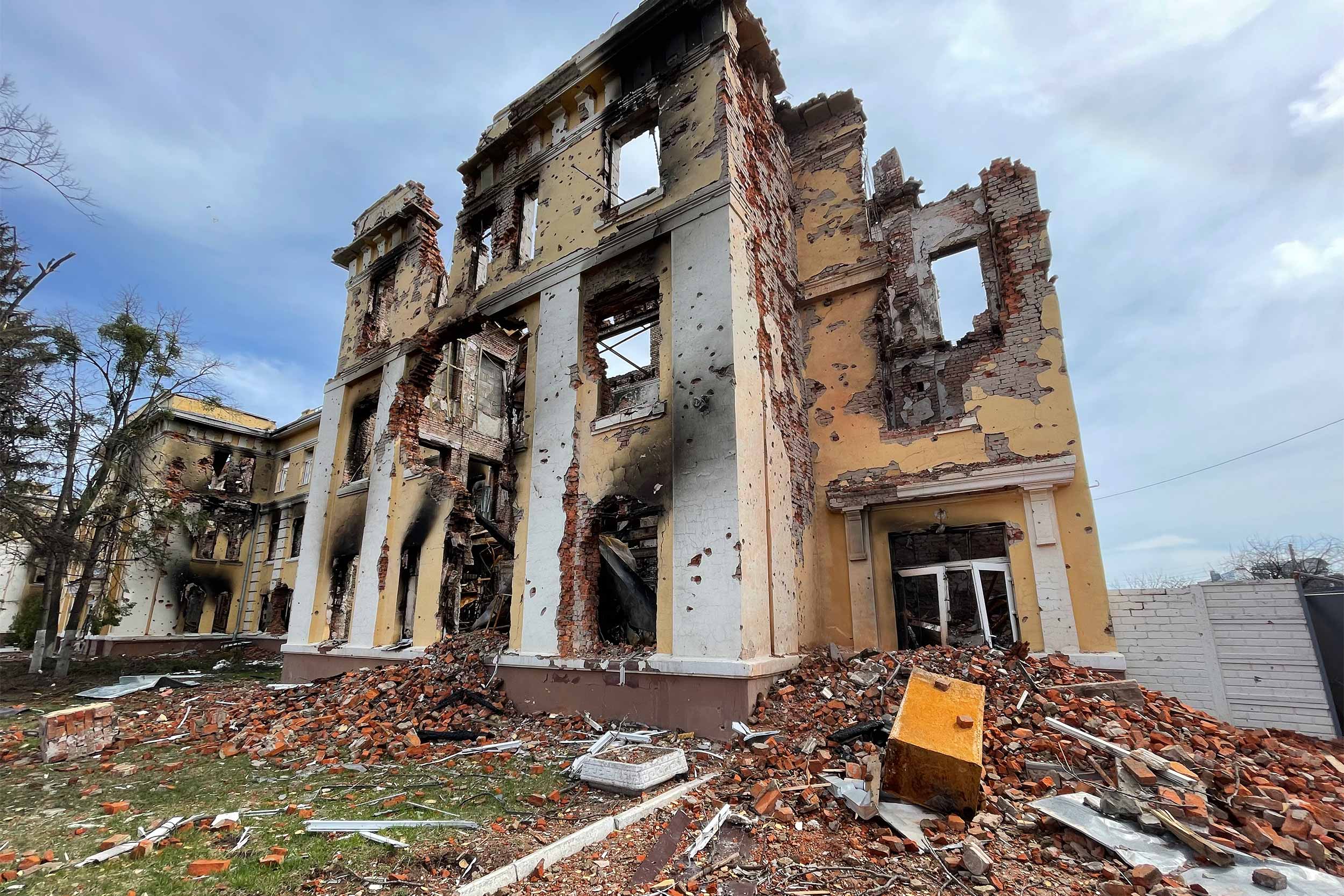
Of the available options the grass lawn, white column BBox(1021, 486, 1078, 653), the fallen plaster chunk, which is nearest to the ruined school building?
white column BBox(1021, 486, 1078, 653)

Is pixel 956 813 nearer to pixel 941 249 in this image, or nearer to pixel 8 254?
pixel 941 249

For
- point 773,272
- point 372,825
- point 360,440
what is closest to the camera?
point 372,825

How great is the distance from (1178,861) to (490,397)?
21794 millimetres

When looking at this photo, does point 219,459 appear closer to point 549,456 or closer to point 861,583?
point 549,456

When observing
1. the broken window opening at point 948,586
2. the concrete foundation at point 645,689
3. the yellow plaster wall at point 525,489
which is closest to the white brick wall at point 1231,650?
the broken window opening at point 948,586

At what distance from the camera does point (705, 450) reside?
7.82 m

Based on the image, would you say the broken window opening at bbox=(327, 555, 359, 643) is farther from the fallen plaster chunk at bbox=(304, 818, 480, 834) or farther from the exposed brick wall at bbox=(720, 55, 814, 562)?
the exposed brick wall at bbox=(720, 55, 814, 562)

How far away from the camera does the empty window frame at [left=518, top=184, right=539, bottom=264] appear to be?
1176cm

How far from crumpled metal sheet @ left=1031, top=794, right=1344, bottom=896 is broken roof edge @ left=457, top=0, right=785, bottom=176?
1134cm

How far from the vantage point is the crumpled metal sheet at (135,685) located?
11.2 m

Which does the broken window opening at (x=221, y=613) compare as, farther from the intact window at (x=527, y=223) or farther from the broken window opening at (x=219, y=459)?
the intact window at (x=527, y=223)

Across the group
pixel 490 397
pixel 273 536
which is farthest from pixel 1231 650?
pixel 273 536

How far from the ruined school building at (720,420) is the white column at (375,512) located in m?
0.07

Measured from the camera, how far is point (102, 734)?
24.5ft
